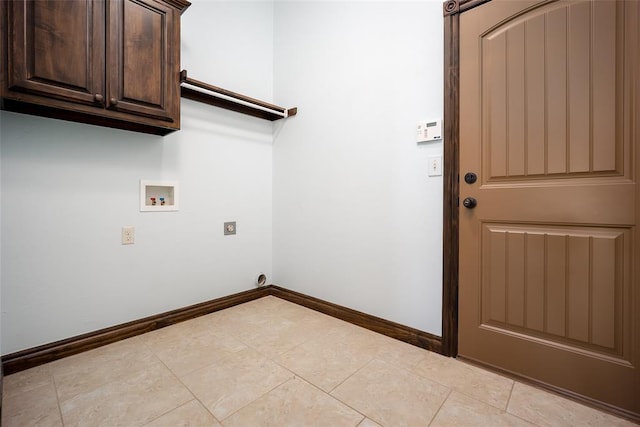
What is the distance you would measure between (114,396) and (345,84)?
220cm

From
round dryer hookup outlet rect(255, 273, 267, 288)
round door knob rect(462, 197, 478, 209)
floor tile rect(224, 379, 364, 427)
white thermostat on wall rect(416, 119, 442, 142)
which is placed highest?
white thermostat on wall rect(416, 119, 442, 142)

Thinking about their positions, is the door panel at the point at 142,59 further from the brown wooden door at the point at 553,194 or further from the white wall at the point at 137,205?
the brown wooden door at the point at 553,194

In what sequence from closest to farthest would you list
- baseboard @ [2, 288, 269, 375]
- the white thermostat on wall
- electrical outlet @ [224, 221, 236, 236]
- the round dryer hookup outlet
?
baseboard @ [2, 288, 269, 375] → the white thermostat on wall → electrical outlet @ [224, 221, 236, 236] → the round dryer hookup outlet

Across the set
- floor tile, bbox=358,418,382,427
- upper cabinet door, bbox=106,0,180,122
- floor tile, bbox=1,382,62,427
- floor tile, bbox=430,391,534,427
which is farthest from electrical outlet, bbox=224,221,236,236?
floor tile, bbox=430,391,534,427

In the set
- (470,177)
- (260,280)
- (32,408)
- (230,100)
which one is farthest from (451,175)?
(32,408)

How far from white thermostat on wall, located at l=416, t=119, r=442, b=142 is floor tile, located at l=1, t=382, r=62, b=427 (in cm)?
210

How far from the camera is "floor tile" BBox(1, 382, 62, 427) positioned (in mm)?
1099

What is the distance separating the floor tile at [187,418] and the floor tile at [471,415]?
0.87m

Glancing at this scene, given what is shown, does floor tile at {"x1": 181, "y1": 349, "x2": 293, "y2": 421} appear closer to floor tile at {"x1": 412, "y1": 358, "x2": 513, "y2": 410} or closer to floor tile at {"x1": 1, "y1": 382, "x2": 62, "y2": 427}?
floor tile at {"x1": 1, "y1": 382, "x2": 62, "y2": 427}

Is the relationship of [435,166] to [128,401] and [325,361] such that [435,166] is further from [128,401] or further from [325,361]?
[128,401]

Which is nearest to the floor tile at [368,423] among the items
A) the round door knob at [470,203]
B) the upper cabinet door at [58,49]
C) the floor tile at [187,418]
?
the floor tile at [187,418]

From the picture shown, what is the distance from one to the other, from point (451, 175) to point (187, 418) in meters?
1.66

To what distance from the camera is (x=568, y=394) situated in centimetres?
125

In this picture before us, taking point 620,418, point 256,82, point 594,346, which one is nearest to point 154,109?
point 256,82
